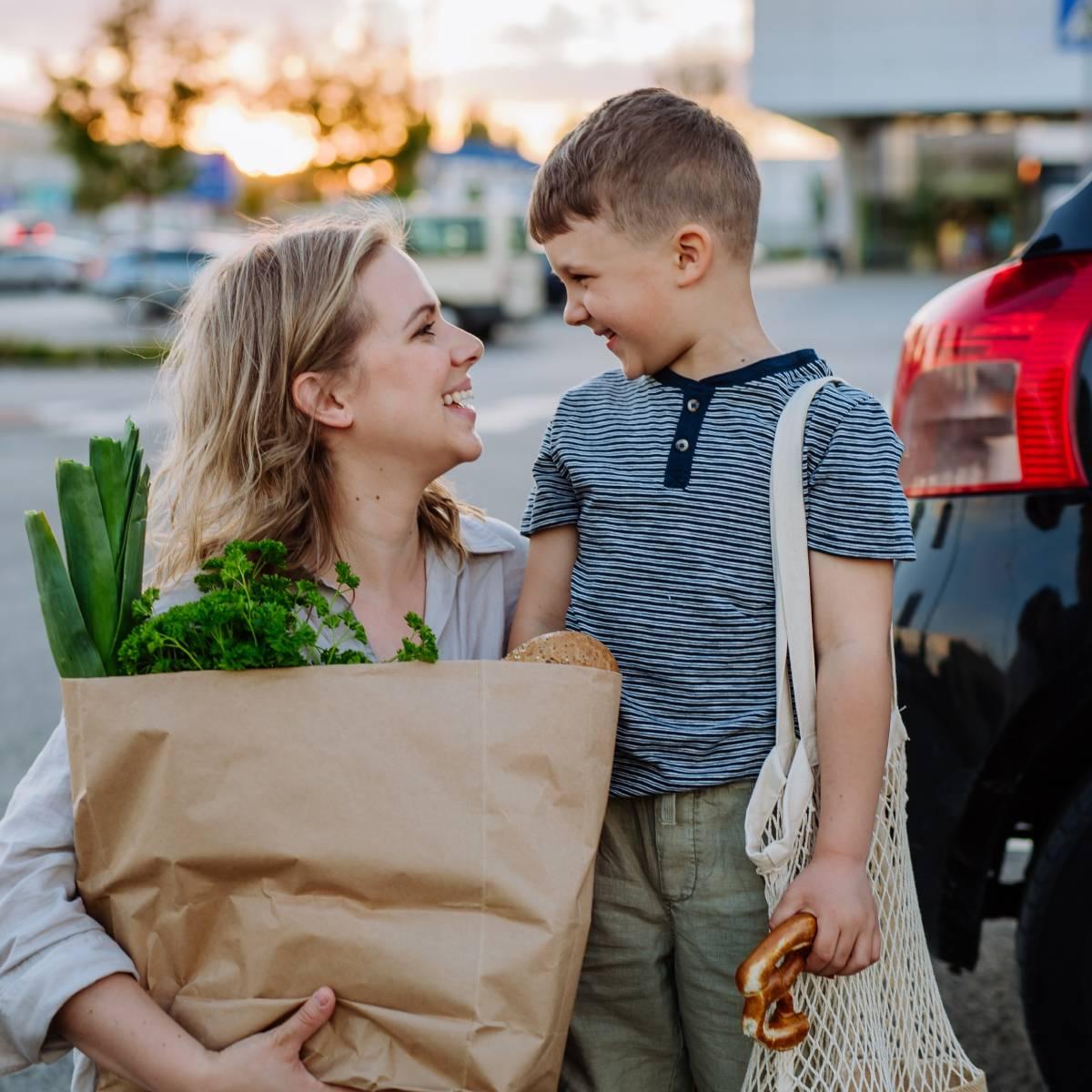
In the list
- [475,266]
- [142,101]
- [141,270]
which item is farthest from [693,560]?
[141,270]

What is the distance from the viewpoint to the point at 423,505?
7.54ft

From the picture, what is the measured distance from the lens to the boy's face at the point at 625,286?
1881mm

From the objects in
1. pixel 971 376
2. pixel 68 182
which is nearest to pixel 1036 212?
pixel 971 376

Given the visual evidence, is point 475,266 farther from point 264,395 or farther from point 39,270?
point 39,270

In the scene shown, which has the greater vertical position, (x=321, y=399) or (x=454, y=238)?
(x=321, y=399)

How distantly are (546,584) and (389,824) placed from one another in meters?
0.56

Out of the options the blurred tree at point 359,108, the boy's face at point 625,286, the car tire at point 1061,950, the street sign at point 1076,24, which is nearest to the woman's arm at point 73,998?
the boy's face at point 625,286

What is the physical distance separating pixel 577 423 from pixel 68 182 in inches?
3587

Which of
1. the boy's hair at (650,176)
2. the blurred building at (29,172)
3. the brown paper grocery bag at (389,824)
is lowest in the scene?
the blurred building at (29,172)

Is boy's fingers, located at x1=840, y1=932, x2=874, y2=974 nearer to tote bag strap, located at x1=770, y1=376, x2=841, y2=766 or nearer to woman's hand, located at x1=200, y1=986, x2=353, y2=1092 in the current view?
tote bag strap, located at x1=770, y1=376, x2=841, y2=766

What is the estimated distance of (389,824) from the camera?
64.1 inches

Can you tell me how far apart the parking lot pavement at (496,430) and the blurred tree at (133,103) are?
349 cm

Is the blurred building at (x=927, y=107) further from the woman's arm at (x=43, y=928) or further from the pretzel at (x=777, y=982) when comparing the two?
the woman's arm at (x=43, y=928)

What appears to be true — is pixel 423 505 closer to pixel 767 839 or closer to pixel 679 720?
pixel 679 720
